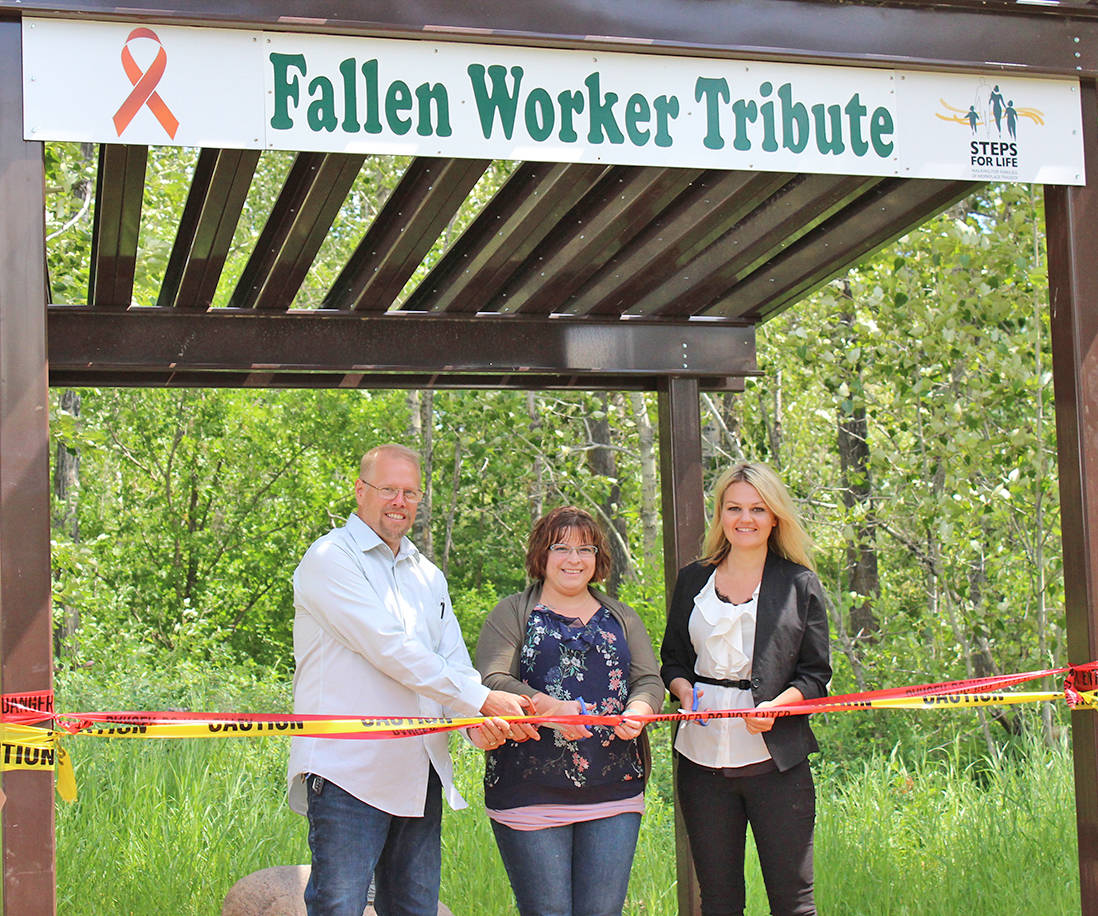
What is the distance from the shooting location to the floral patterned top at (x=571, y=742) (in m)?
4.12

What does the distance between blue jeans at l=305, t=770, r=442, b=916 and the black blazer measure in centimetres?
101

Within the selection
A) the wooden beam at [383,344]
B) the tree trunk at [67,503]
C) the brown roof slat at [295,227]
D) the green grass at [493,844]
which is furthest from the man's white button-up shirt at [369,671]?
the tree trunk at [67,503]

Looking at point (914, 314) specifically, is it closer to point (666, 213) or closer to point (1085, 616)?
point (666, 213)

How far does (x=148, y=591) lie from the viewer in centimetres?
1873

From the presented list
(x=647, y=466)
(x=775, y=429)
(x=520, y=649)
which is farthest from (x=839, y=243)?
(x=775, y=429)

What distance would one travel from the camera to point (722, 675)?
4.38m

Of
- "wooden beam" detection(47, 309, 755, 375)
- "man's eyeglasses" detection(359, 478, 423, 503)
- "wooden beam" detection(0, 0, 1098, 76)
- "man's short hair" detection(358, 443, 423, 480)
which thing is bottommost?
"man's eyeglasses" detection(359, 478, 423, 503)

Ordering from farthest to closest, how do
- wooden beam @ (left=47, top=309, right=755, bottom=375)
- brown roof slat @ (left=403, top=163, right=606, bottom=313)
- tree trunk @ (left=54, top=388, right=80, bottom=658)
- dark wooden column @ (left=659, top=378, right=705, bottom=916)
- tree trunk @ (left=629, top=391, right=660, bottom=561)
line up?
tree trunk @ (left=54, top=388, right=80, bottom=658) < tree trunk @ (left=629, top=391, right=660, bottom=561) < dark wooden column @ (left=659, top=378, right=705, bottom=916) < wooden beam @ (left=47, top=309, right=755, bottom=375) < brown roof slat @ (left=403, top=163, right=606, bottom=313)

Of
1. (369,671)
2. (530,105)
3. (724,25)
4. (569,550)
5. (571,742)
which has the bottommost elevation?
(571,742)

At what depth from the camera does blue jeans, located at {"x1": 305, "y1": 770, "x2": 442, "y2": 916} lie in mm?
4094

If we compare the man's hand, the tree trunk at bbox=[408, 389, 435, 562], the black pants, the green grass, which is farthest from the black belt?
the tree trunk at bbox=[408, 389, 435, 562]

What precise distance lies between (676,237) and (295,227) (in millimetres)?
1496

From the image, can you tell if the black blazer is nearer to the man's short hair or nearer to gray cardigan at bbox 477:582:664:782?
gray cardigan at bbox 477:582:664:782

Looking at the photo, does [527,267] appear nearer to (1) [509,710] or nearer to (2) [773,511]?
(2) [773,511]
